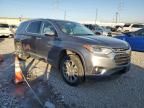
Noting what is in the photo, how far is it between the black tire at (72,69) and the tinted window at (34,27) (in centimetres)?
199

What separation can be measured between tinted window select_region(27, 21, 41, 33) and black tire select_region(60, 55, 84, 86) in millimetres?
1990

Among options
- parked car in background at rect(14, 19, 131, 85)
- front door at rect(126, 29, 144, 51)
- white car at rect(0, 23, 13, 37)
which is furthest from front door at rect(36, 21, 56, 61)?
white car at rect(0, 23, 13, 37)

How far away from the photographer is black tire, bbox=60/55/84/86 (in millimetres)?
5689

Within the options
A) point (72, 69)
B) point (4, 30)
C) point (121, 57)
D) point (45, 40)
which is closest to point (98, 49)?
point (121, 57)

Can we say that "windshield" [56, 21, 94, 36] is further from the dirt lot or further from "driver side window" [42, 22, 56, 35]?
the dirt lot

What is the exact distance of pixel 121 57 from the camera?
580cm

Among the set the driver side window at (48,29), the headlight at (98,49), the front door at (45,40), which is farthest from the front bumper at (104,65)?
the driver side window at (48,29)

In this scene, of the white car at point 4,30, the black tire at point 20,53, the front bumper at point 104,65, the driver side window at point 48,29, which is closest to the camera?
the front bumper at point 104,65

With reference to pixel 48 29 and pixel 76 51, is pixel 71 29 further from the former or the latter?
pixel 76 51

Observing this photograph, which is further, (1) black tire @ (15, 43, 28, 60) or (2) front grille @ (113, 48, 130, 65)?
(1) black tire @ (15, 43, 28, 60)

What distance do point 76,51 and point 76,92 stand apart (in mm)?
1079

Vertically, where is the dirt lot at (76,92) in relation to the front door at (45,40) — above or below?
below

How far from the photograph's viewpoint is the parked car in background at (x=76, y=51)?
5.45 meters

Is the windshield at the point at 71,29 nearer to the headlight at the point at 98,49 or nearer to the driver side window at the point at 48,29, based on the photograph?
the driver side window at the point at 48,29
